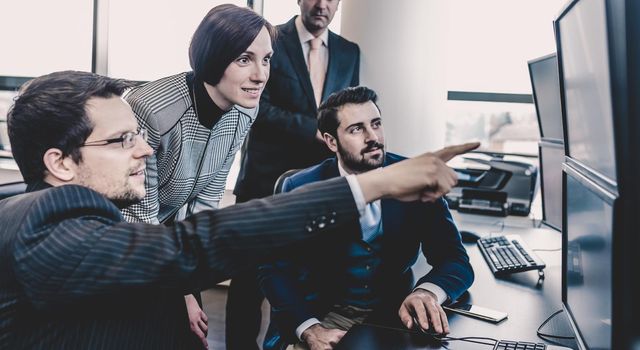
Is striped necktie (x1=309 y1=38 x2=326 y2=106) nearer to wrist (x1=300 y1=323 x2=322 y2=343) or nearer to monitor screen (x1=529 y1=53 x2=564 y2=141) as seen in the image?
monitor screen (x1=529 y1=53 x2=564 y2=141)

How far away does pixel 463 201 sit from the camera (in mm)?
2900

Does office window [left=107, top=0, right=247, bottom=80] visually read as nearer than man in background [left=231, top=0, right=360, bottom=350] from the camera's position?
No

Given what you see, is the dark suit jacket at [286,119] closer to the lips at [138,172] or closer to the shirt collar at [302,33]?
the shirt collar at [302,33]

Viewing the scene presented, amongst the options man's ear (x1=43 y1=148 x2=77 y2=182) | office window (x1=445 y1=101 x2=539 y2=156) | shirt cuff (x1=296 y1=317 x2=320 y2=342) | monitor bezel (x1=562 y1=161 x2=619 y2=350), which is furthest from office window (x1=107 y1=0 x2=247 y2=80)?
monitor bezel (x1=562 y1=161 x2=619 y2=350)

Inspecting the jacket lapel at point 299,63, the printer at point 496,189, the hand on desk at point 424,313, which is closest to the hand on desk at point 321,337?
the hand on desk at point 424,313

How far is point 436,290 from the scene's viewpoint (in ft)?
4.86

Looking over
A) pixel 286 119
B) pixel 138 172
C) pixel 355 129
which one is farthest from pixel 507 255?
pixel 138 172

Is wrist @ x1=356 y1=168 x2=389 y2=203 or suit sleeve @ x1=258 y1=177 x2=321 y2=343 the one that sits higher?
wrist @ x1=356 y1=168 x2=389 y2=203

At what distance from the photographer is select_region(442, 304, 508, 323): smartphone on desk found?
1374 mm

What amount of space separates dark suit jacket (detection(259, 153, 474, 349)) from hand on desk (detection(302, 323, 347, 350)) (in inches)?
1.9

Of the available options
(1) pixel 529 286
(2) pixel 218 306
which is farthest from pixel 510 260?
(2) pixel 218 306

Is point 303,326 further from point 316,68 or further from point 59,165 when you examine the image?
point 316,68

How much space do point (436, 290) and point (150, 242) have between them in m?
0.81

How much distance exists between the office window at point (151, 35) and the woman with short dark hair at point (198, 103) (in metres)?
2.29
